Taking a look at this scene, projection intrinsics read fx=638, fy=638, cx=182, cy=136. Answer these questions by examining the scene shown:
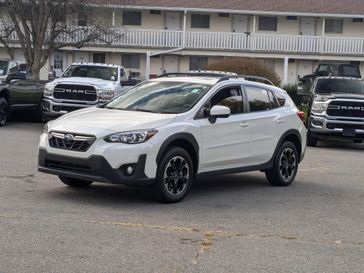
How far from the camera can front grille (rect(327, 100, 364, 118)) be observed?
17.1 meters

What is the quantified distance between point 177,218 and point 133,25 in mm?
33143

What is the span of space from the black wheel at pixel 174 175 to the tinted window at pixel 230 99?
3.50 feet

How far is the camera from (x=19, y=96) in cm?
1856

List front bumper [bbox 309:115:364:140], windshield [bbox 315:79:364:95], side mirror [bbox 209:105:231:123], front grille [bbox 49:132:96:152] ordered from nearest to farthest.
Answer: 1. front grille [bbox 49:132:96:152]
2. side mirror [bbox 209:105:231:123]
3. front bumper [bbox 309:115:364:140]
4. windshield [bbox 315:79:364:95]

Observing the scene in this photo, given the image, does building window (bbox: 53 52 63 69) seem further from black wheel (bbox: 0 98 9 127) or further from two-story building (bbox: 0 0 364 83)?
black wheel (bbox: 0 98 9 127)

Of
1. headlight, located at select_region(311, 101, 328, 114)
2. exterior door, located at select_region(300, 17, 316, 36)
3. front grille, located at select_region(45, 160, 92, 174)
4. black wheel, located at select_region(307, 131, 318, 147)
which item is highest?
exterior door, located at select_region(300, 17, 316, 36)

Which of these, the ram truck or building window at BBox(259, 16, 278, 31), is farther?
building window at BBox(259, 16, 278, 31)

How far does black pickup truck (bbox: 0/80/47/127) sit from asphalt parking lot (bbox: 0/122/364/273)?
7727mm

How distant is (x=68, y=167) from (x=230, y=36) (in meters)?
30.8

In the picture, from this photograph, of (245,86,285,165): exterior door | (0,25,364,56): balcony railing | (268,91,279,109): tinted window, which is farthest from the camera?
(0,25,364,56): balcony railing

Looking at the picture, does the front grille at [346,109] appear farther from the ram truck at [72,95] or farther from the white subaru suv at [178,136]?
the white subaru suv at [178,136]

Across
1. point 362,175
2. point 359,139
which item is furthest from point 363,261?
point 359,139

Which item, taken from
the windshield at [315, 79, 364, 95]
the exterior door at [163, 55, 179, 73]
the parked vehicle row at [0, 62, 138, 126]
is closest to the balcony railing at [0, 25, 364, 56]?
the exterior door at [163, 55, 179, 73]

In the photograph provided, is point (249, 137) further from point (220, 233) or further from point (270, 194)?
point (220, 233)
